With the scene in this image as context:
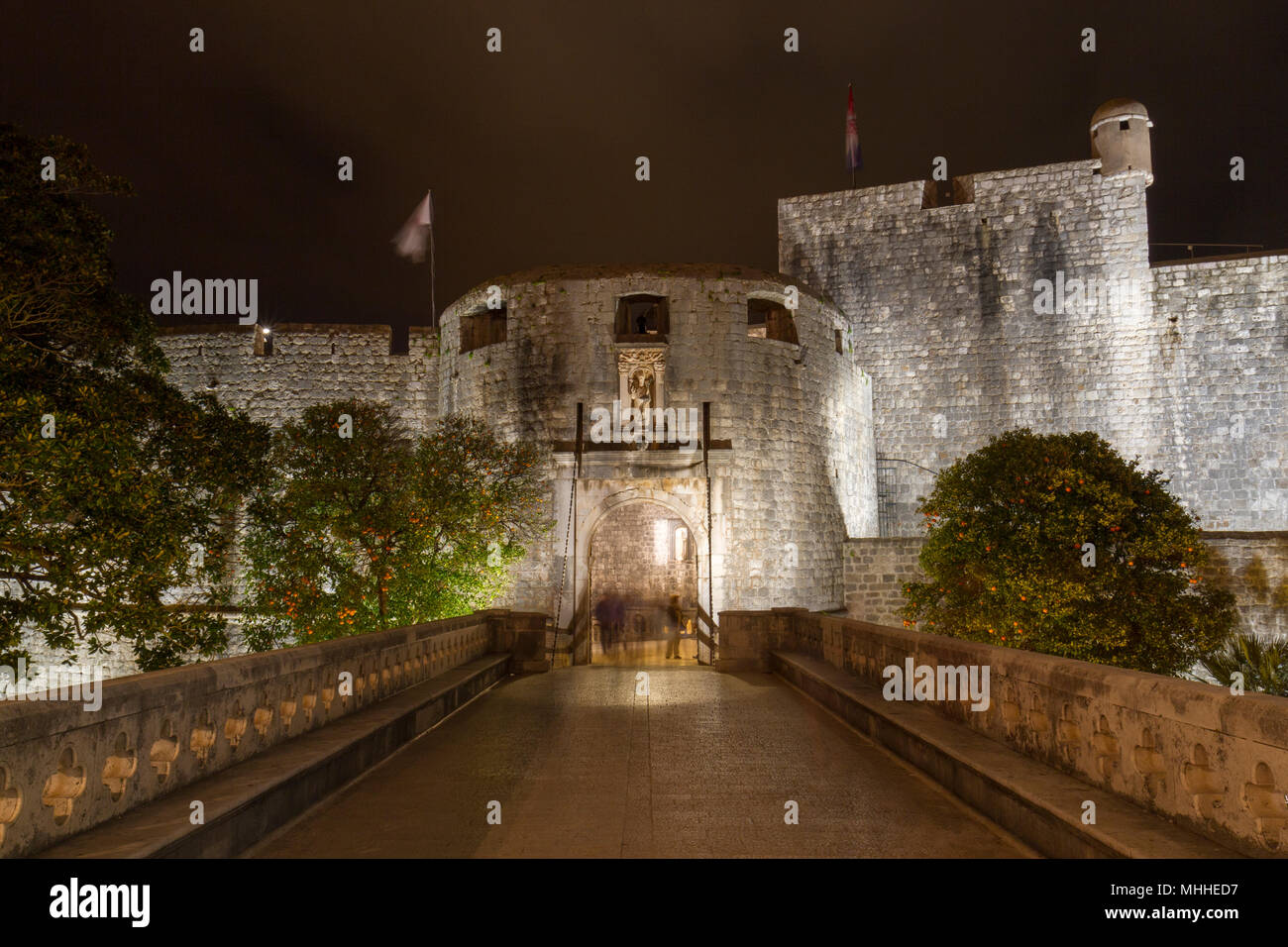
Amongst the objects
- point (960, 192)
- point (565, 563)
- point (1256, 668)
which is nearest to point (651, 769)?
point (565, 563)

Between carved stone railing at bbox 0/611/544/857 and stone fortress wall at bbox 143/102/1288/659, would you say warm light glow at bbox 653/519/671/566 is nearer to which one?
stone fortress wall at bbox 143/102/1288/659

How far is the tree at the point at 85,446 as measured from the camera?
626 cm

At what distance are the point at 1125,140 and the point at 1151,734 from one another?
2212cm

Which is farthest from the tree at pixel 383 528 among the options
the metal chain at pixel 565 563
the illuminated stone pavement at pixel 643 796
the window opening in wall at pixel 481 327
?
the illuminated stone pavement at pixel 643 796

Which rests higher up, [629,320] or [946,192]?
[946,192]

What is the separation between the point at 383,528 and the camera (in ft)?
44.0

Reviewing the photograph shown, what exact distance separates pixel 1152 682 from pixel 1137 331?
65.1ft

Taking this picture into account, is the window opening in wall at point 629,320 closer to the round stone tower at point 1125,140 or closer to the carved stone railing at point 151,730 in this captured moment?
the carved stone railing at point 151,730

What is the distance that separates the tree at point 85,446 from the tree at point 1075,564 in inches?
389

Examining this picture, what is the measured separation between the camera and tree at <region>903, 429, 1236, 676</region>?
1152 centimetres

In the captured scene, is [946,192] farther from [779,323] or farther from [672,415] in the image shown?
[672,415]

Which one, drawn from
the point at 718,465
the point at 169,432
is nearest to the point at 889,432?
the point at 718,465

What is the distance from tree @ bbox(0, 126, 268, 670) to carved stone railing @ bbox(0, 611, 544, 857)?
2.01 meters

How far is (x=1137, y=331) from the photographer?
2020 centimetres
